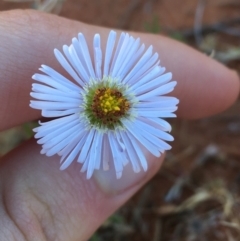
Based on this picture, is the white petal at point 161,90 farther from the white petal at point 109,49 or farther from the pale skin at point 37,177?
the pale skin at point 37,177

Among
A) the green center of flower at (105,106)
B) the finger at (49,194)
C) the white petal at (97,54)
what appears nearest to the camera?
the white petal at (97,54)

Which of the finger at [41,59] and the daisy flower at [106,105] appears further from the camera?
the finger at [41,59]

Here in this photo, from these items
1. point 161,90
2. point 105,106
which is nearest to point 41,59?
point 105,106

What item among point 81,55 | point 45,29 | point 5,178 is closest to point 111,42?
point 81,55

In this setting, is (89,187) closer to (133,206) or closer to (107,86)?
(107,86)

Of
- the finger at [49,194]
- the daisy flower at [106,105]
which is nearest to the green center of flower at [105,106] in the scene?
the daisy flower at [106,105]

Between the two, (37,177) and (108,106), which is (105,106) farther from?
(37,177)
